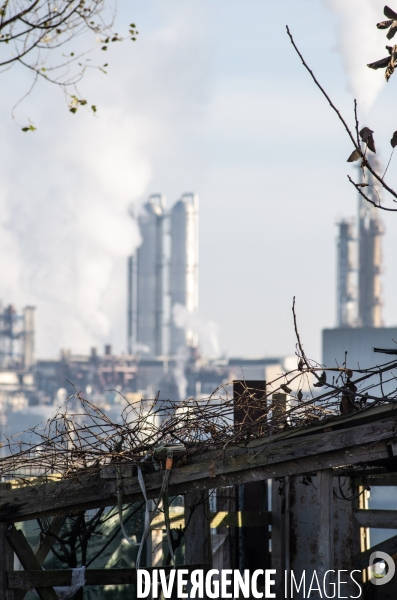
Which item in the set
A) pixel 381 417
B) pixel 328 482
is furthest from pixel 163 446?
pixel 381 417

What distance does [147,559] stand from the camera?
330 inches

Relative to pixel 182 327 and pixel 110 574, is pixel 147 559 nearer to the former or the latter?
pixel 110 574

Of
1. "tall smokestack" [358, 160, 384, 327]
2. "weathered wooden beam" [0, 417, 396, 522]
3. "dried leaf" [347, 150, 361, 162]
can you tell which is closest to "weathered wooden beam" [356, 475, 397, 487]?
"weathered wooden beam" [0, 417, 396, 522]

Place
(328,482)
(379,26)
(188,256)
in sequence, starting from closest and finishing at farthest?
(379,26) < (328,482) < (188,256)

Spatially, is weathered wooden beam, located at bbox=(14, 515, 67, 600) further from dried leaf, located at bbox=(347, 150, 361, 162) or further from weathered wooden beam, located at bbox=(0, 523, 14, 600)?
dried leaf, located at bbox=(347, 150, 361, 162)

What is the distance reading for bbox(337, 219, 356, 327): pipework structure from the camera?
69062mm

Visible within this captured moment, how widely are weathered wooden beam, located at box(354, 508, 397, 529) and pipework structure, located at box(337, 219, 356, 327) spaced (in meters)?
61.9

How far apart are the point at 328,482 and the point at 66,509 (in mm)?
1729

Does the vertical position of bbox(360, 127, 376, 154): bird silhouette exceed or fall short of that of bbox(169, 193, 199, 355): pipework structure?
it falls short

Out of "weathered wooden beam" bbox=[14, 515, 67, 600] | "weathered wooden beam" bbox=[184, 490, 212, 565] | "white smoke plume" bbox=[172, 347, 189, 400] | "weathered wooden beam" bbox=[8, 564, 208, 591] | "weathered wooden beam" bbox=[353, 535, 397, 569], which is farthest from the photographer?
"white smoke plume" bbox=[172, 347, 189, 400]

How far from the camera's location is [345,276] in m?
69.3

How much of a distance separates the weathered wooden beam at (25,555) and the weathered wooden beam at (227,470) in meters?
0.10

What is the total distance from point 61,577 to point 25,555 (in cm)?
27

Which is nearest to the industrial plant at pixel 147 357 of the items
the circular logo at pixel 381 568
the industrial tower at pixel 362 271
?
the industrial tower at pixel 362 271
